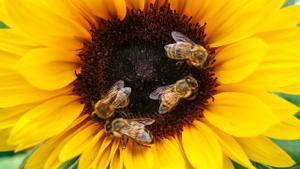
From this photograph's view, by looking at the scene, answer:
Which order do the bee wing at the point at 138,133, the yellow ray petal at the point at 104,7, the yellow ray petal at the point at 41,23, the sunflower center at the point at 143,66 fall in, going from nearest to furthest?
the yellow ray petal at the point at 41,23
the bee wing at the point at 138,133
the yellow ray petal at the point at 104,7
the sunflower center at the point at 143,66

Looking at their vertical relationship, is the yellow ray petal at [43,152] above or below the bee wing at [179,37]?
below

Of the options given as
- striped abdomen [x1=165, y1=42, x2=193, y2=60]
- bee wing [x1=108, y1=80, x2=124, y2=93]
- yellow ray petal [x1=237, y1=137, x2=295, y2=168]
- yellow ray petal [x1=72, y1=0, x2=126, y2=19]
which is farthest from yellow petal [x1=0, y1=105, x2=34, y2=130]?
yellow ray petal [x1=237, y1=137, x2=295, y2=168]

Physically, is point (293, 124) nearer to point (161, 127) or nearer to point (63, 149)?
point (161, 127)

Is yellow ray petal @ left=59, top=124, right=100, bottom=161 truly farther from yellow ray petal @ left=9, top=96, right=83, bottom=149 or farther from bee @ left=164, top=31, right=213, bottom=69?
bee @ left=164, top=31, right=213, bottom=69

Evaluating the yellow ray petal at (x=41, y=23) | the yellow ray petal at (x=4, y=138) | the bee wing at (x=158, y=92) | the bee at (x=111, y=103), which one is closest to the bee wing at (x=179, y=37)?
the bee wing at (x=158, y=92)

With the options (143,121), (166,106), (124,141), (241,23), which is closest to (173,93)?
(166,106)

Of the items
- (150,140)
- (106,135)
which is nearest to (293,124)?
(150,140)

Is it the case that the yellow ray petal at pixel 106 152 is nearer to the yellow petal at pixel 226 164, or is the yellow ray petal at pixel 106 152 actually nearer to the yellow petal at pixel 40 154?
the yellow petal at pixel 40 154

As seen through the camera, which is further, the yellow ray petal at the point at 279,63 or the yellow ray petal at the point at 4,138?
the yellow ray petal at the point at 4,138
